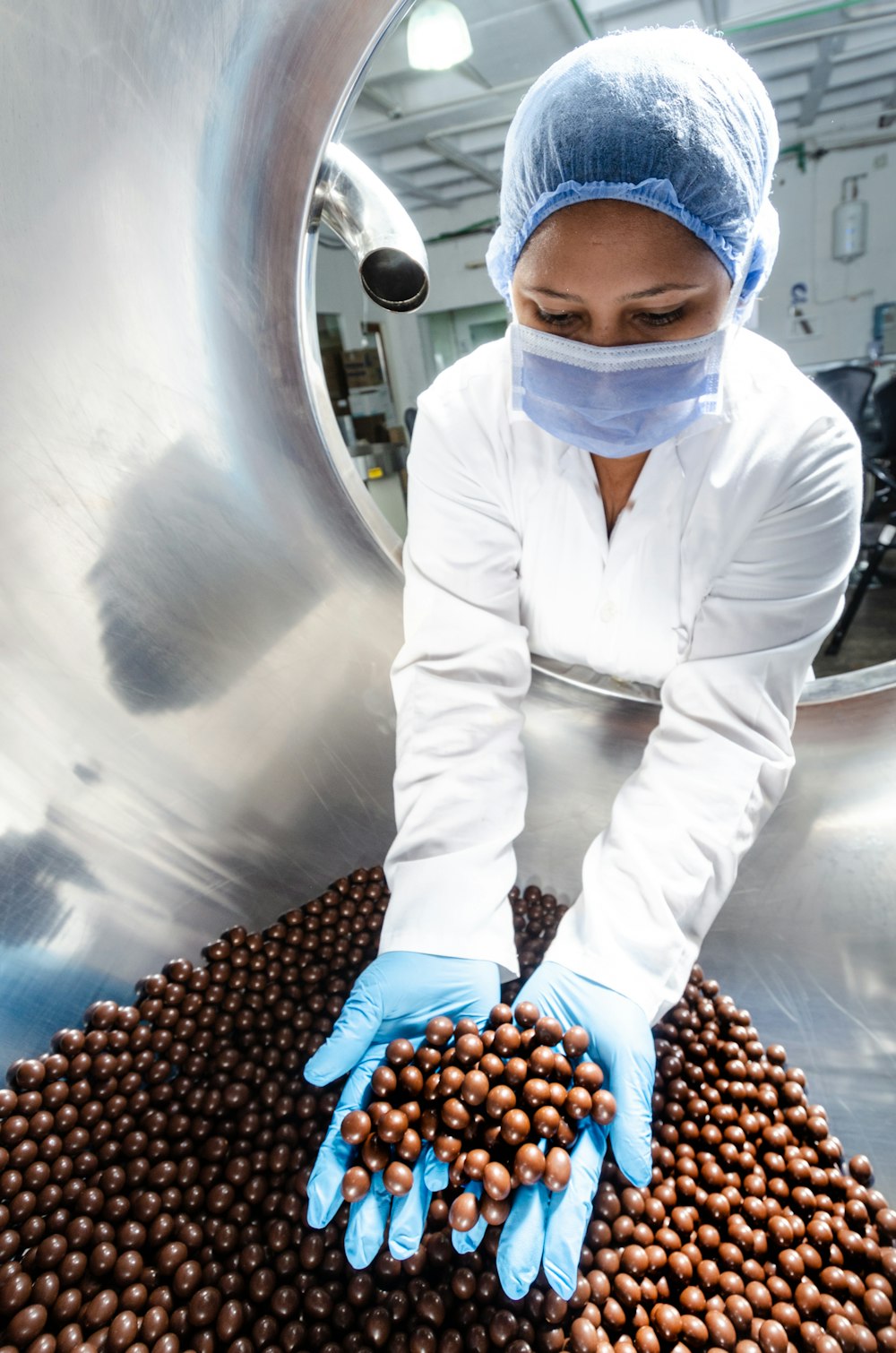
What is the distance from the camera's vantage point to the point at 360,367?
386cm

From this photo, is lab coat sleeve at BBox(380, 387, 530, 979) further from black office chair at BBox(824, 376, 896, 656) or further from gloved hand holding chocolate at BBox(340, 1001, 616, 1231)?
black office chair at BBox(824, 376, 896, 656)

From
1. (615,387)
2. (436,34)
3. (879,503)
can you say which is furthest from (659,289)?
(879,503)

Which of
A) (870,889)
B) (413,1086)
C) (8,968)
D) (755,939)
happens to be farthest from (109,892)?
(870,889)

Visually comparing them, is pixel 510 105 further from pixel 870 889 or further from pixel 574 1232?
pixel 574 1232

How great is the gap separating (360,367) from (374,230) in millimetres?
2828

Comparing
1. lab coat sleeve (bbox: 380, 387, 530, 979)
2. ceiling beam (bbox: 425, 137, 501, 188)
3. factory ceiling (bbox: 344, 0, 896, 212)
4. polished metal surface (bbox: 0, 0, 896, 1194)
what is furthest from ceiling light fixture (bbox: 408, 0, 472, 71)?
lab coat sleeve (bbox: 380, 387, 530, 979)

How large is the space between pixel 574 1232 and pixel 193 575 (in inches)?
47.2

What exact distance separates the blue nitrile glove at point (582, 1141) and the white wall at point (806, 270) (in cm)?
357

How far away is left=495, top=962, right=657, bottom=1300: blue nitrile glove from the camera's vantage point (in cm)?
86

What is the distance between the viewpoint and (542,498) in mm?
1233

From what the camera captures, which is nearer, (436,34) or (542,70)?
(436,34)

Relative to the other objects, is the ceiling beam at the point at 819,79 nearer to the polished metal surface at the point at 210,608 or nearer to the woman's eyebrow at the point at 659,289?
the polished metal surface at the point at 210,608

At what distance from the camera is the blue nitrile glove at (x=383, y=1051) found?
0.88 meters

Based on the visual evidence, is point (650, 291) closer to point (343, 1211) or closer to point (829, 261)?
point (343, 1211)
